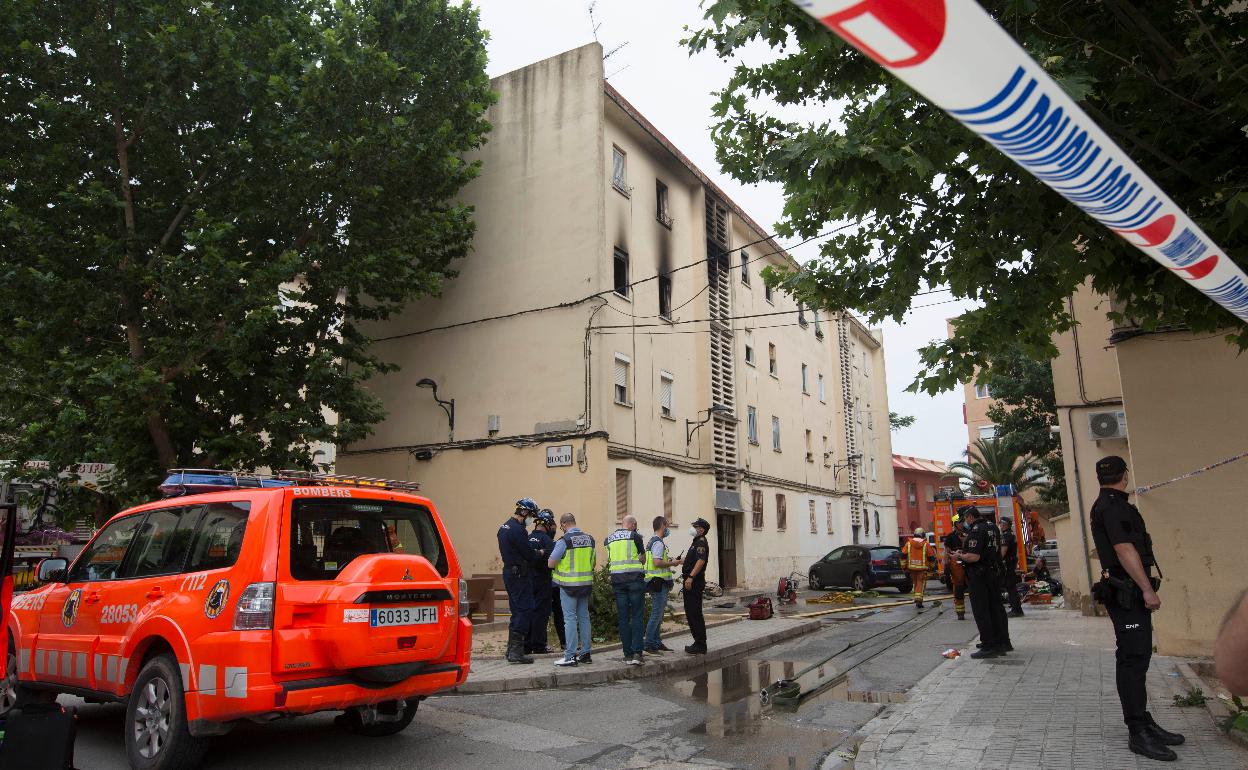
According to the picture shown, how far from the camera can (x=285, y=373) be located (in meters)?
15.2

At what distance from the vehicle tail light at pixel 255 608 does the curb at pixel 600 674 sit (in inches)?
145

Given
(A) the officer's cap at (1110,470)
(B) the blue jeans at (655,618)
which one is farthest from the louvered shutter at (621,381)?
(A) the officer's cap at (1110,470)

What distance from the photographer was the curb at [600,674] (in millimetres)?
8477

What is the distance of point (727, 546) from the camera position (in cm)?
2431

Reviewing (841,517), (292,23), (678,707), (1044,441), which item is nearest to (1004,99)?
(678,707)

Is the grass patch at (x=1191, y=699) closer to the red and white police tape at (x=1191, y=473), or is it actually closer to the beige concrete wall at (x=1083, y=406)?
the red and white police tape at (x=1191, y=473)

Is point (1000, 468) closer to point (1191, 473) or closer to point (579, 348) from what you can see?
point (579, 348)

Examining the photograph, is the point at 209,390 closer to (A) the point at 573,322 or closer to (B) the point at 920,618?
(A) the point at 573,322

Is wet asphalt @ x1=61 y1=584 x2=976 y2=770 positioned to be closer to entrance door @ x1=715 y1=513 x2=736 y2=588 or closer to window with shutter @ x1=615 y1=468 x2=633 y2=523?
window with shutter @ x1=615 y1=468 x2=633 y2=523

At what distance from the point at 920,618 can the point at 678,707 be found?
930cm

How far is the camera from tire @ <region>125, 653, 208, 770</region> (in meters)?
5.02

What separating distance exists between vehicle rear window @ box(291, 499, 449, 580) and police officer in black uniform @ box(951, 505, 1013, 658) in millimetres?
6687

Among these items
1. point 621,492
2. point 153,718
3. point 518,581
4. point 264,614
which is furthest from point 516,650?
point 621,492

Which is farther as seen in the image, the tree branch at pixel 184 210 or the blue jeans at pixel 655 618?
the tree branch at pixel 184 210
